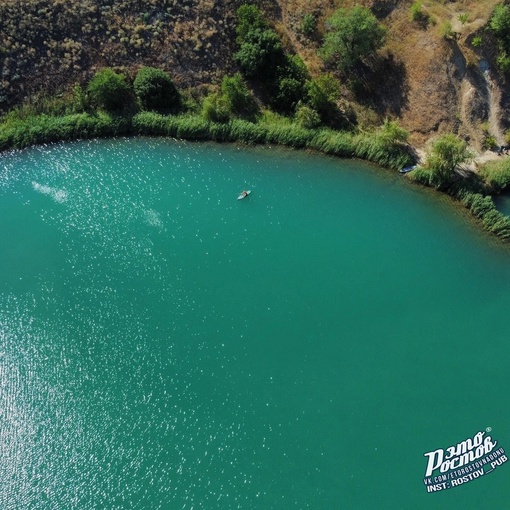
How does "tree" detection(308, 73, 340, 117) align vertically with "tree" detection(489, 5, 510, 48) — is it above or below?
below

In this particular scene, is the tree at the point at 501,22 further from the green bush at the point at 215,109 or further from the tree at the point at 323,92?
the green bush at the point at 215,109

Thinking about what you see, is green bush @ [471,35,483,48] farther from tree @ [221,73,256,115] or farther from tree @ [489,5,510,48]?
tree @ [221,73,256,115]

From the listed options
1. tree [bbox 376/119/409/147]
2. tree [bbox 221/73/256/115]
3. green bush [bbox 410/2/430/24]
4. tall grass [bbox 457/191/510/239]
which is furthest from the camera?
tree [bbox 221/73/256/115]

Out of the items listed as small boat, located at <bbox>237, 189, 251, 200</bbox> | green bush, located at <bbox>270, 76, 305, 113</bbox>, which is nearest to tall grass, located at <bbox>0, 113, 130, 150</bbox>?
small boat, located at <bbox>237, 189, 251, 200</bbox>

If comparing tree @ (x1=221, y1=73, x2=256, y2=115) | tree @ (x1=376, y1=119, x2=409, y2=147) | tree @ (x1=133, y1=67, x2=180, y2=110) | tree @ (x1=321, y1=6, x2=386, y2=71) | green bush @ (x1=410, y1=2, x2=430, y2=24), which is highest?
green bush @ (x1=410, y1=2, x2=430, y2=24)

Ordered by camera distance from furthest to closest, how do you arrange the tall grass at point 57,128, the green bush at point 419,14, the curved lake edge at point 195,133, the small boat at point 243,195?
the tall grass at point 57,128, the green bush at point 419,14, the curved lake edge at point 195,133, the small boat at point 243,195

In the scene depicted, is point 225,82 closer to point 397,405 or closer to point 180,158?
point 180,158

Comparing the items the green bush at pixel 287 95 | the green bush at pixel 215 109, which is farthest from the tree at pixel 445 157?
the green bush at pixel 215 109
